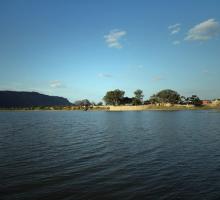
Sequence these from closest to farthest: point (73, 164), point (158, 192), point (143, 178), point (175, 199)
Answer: point (175, 199)
point (158, 192)
point (143, 178)
point (73, 164)

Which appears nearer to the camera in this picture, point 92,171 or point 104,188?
point 104,188

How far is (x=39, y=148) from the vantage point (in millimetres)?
34406

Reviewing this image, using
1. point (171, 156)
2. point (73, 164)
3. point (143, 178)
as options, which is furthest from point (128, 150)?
point (143, 178)

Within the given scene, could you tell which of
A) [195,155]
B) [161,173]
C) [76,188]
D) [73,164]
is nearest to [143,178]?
[161,173]

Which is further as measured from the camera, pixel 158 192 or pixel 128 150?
pixel 128 150

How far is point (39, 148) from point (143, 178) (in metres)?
18.2

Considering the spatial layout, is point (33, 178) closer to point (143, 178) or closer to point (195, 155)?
point (143, 178)

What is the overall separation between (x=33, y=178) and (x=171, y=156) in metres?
14.7

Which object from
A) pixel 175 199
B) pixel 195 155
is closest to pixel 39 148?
pixel 195 155

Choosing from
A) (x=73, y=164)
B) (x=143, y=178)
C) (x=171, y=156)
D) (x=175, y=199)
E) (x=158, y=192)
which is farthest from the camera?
(x=171, y=156)

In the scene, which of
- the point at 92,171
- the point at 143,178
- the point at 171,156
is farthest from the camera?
the point at 171,156

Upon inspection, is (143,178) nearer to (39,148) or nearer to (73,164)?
(73,164)

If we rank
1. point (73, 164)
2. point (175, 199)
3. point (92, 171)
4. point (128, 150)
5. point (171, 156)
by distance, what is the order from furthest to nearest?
point (128, 150) < point (171, 156) < point (73, 164) < point (92, 171) < point (175, 199)

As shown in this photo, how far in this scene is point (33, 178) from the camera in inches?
807
